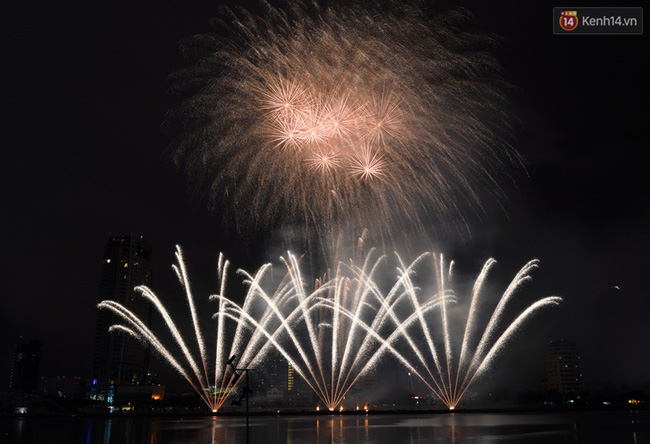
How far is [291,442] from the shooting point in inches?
1337

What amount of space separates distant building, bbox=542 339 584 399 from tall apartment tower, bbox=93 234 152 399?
126 metres

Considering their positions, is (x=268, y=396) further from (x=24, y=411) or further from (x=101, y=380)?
(x=101, y=380)

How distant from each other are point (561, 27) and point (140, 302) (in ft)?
540

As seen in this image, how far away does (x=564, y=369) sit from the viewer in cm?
15625

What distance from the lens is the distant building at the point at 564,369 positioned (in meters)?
155

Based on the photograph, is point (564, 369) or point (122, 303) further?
point (564, 369)

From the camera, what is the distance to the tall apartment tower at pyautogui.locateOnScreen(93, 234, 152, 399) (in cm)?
15425

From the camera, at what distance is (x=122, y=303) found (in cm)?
15350

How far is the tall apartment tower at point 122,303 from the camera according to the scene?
154 m

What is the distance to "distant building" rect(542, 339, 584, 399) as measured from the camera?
155250 millimetres

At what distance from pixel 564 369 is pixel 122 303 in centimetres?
13445

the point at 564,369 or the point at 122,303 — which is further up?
the point at 122,303

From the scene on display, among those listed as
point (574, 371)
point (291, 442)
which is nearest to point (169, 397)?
point (291, 442)

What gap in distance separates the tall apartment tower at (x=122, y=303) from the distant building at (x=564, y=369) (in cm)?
12591
